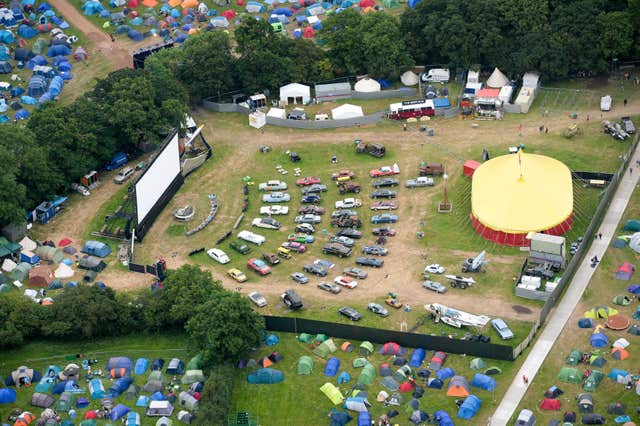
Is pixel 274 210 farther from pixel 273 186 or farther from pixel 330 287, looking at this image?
pixel 330 287

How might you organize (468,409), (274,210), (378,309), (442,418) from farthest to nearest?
(274,210)
(378,309)
(468,409)
(442,418)

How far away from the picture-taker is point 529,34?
470 feet

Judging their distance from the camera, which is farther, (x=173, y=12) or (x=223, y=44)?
(x=173, y=12)

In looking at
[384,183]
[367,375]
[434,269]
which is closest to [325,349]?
[367,375]

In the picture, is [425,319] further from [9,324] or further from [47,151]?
[47,151]

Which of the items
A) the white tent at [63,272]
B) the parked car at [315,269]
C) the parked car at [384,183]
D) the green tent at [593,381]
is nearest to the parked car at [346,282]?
the parked car at [315,269]

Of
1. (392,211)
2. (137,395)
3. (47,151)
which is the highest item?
(47,151)

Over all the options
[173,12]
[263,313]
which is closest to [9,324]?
[263,313]

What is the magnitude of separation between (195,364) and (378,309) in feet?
61.6

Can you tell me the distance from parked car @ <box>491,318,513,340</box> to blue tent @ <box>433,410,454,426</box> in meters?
11.6

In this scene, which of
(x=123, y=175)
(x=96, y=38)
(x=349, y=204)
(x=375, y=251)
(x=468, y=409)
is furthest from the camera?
(x=96, y=38)

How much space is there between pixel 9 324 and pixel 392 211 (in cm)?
4420

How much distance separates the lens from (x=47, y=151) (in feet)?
414

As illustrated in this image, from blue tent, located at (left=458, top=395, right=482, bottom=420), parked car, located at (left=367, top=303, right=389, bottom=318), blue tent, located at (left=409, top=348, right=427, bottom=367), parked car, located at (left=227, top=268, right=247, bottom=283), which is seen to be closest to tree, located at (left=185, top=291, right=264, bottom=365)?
parked car, located at (left=227, top=268, right=247, bottom=283)
